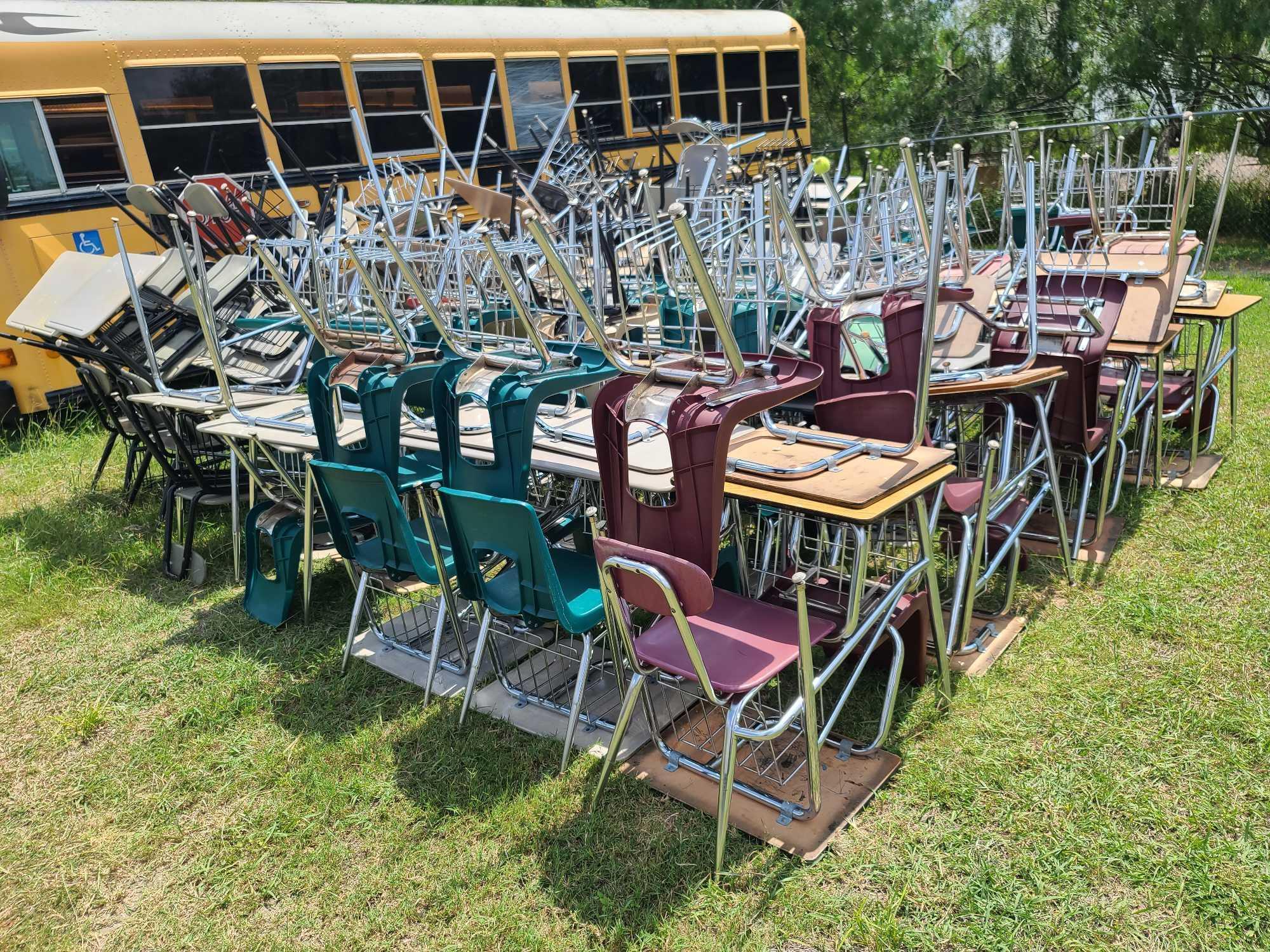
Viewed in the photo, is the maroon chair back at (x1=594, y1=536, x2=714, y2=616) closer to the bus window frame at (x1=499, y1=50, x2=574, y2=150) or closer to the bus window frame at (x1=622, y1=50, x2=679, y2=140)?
the bus window frame at (x1=499, y1=50, x2=574, y2=150)

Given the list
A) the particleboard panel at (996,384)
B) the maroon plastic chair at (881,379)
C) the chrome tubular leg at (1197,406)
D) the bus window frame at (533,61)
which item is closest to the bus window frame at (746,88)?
the bus window frame at (533,61)

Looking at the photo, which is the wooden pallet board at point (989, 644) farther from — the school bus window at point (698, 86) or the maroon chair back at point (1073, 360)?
the school bus window at point (698, 86)

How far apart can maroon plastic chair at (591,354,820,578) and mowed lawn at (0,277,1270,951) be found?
74cm

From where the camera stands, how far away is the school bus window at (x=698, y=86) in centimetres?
910

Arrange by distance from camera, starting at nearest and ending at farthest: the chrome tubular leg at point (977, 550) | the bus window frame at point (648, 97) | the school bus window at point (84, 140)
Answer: the chrome tubular leg at point (977, 550) → the school bus window at point (84, 140) → the bus window frame at point (648, 97)

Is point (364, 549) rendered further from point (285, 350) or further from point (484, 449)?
point (285, 350)

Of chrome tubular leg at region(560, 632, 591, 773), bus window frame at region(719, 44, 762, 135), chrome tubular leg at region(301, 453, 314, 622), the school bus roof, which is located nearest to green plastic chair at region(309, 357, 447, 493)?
chrome tubular leg at region(301, 453, 314, 622)

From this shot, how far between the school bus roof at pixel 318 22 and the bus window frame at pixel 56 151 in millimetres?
306

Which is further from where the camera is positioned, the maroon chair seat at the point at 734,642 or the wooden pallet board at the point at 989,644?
the wooden pallet board at the point at 989,644

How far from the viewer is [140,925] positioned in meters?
2.30

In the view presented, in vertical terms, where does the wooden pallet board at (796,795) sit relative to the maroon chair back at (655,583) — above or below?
below

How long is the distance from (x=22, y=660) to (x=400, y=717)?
1708mm

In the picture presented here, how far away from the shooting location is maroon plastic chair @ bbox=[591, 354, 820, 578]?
83.2 inches

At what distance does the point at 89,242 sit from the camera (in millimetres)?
6145
